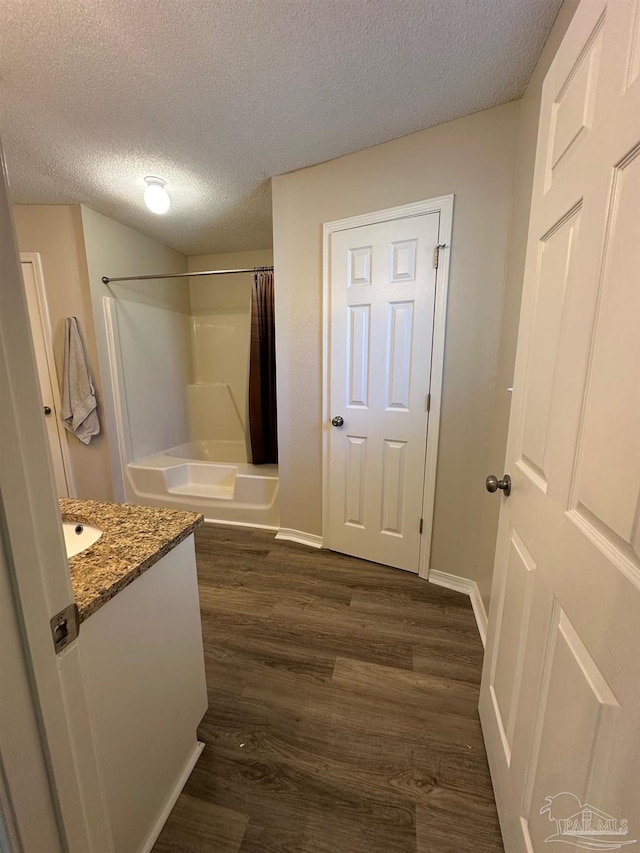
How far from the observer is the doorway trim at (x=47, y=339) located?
2475 mm

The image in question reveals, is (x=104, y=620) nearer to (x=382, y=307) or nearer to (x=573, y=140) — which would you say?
(x=573, y=140)

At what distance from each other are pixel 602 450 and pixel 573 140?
67cm

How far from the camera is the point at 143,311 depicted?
9.93 ft

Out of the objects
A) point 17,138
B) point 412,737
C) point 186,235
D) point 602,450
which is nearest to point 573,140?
point 602,450

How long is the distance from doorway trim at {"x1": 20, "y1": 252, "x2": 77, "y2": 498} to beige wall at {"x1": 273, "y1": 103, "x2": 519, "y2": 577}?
1.91m

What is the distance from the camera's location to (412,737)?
113cm

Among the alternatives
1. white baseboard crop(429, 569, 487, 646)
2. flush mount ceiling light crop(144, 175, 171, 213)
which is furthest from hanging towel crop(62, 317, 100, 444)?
white baseboard crop(429, 569, 487, 646)

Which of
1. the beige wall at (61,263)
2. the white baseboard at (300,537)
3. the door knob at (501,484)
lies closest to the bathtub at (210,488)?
the white baseboard at (300,537)

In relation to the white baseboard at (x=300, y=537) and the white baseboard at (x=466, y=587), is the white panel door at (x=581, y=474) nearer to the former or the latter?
the white baseboard at (x=466, y=587)

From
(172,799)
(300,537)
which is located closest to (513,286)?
(300,537)

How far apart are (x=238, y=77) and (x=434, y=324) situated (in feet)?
4.45

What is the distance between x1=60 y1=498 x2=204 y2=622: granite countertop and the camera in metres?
0.67

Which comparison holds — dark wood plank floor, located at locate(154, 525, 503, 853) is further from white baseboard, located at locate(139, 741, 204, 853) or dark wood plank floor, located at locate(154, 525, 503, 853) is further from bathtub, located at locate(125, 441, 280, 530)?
bathtub, located at locate(125, 441, 280, 530)

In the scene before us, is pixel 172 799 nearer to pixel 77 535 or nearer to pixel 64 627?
pixel 77 535
